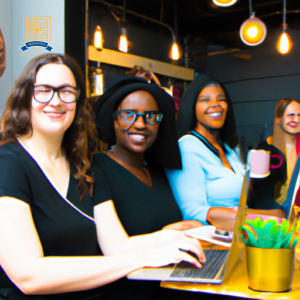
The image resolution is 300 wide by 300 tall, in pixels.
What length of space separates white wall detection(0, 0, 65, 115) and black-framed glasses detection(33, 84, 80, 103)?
653mm

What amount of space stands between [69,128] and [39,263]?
2.04 ft

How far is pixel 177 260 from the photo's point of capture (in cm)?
119

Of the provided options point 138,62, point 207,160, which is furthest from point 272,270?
point 138,62

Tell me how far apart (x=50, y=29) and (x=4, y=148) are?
3.81 ft

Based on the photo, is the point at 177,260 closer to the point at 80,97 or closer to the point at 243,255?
the point at 243,255

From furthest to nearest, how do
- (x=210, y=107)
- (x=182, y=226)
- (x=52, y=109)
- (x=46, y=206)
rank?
(x=210, y=107), (x=182, y=226), (x=52, y=109), (x=46, y=206)

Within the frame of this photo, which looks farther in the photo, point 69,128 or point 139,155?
point 139,155

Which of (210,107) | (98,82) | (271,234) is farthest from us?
(98,82)

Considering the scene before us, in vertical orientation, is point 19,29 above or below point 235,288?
above

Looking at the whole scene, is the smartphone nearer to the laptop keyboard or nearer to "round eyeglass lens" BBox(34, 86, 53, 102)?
the laptop keyboard

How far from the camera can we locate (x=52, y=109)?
1398mm

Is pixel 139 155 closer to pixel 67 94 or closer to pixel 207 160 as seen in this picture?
pixel 207 160

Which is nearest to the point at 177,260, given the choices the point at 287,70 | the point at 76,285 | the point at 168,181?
the point at 76,285

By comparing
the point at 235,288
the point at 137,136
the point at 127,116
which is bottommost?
the point at 235,288
